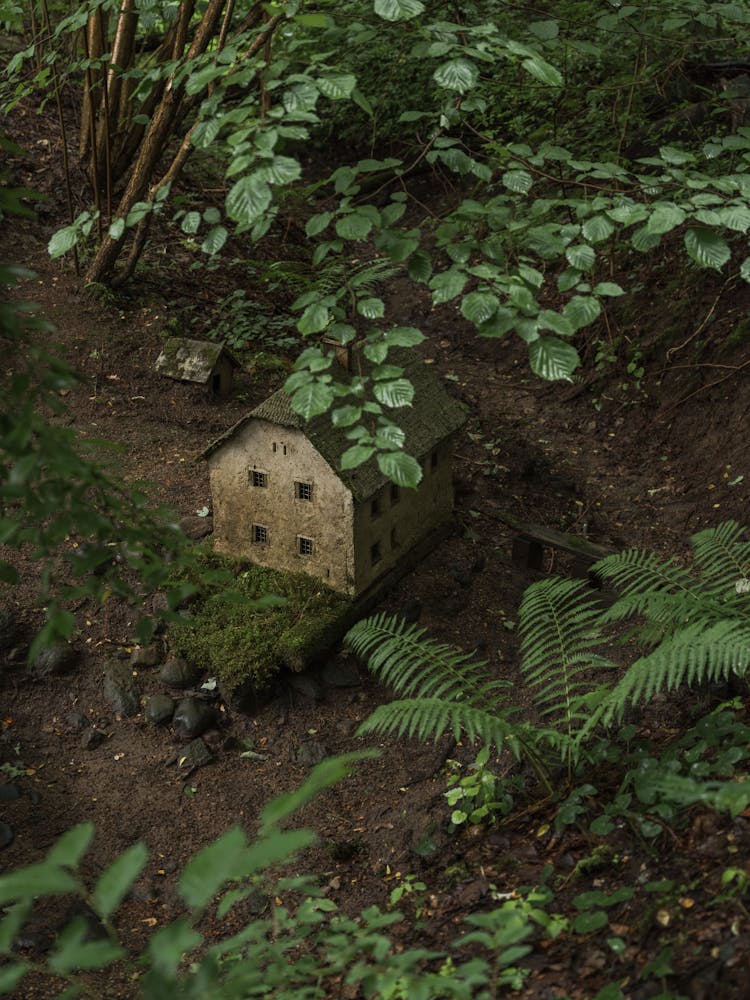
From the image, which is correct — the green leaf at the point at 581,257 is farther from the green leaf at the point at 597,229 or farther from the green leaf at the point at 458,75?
the green leaf at the point at 458,75

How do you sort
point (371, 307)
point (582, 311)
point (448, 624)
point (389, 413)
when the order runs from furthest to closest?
point (448, 624), point (389, 413), point (371, 307), point (582, 311)

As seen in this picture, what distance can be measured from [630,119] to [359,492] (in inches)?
234

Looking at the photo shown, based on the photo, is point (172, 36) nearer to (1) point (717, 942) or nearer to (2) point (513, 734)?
(2) point (513, 734)

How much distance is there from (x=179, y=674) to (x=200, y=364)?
3098 mm

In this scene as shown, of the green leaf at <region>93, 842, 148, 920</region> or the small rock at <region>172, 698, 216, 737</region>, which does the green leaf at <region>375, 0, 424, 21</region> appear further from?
the small rock at <region>172, 698, 216, 737</region>

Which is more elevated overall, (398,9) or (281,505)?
(398,9)

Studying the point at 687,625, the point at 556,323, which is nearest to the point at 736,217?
the point at 556,323

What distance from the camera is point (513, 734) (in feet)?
13.4

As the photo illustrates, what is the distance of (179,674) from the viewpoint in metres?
5.81

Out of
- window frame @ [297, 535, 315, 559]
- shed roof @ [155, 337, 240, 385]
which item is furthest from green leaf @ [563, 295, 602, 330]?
shed roof @ [155, 337, 240, 385]

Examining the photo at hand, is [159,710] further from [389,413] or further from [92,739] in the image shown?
[389,413]

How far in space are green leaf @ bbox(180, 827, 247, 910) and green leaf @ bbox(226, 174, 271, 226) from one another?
2.04m

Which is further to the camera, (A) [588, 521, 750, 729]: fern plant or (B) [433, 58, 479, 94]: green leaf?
(A) [588, 521, 750, 729]: fern plant

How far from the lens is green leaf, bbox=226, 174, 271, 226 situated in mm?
3162
